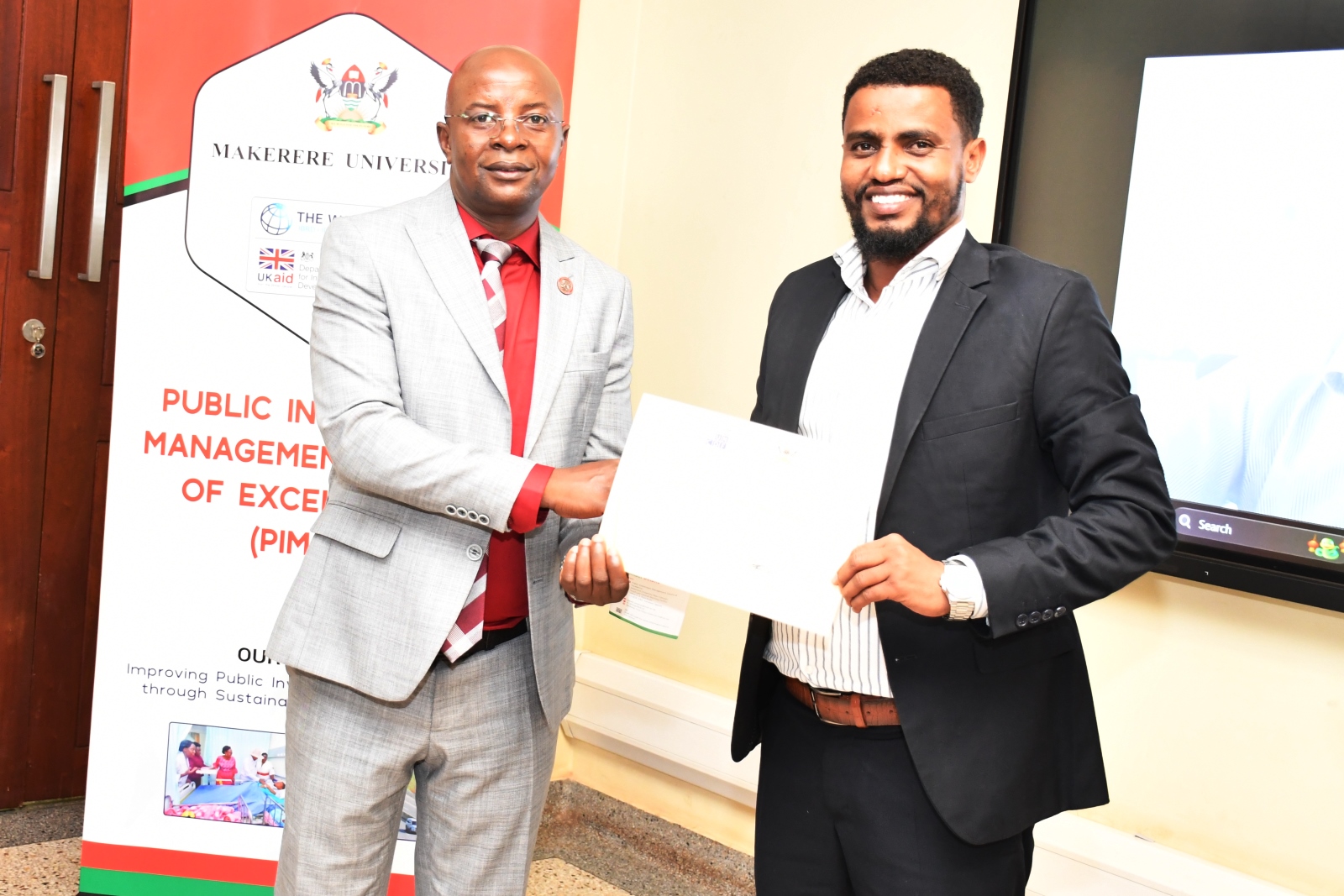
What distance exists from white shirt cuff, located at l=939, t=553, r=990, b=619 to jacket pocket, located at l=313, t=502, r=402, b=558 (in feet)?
2.78

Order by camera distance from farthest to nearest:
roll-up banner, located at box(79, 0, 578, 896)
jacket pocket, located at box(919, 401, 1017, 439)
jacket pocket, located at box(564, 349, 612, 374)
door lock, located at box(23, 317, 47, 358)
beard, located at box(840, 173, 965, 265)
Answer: door lock, located at box(23, 317, 47, 358)
roll-up banner, located at box(79, 0, 578, 896)
jacket pocket, located at box(564, 349, 612, 374)
beard, located at box(840, 173, 965, 265)
jacket pocket, located at box(919, 401, 1017, 439)

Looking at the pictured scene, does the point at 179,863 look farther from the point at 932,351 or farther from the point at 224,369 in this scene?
the point at 932,351

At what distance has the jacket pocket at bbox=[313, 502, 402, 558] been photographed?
1.72 meters

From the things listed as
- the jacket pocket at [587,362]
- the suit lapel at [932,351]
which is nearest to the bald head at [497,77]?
the jacket pocket at [587,362]

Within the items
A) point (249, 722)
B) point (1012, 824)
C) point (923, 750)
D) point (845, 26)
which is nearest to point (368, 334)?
point (923, 750)

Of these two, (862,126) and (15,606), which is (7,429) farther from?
(862,126)

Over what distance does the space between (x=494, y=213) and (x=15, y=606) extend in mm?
2267

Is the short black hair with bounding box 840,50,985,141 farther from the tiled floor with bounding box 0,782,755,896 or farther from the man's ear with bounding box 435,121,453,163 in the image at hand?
the tiled floor with bounding box 0,782,755,896

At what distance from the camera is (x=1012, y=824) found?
150 cm

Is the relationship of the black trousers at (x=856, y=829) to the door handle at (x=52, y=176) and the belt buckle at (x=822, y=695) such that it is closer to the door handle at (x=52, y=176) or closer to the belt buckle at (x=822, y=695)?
the belt buckle at (x=822, y=695)

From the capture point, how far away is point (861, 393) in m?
1.61

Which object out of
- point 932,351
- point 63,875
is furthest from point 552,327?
point 63,875

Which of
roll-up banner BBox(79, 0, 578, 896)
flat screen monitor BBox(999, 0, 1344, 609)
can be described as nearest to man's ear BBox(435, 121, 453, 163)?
roll-up banner BBox(79, 0, 578, 896)

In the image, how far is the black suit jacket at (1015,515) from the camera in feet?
4.72
